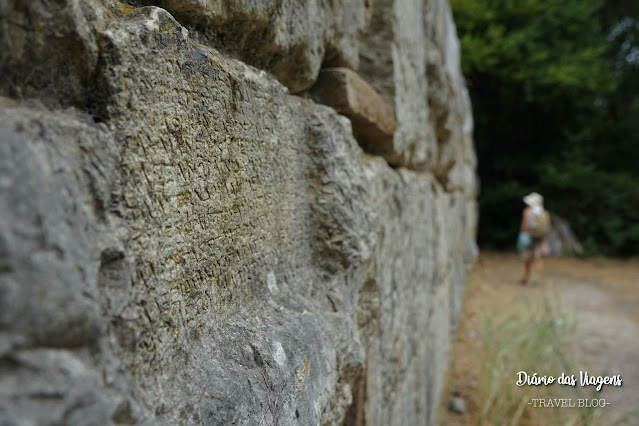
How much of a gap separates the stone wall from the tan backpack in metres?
4.56

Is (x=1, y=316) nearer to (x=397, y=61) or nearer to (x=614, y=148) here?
(x=397, y=61)

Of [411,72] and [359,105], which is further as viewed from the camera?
[411,72]

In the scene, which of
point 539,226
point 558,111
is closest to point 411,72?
point 539,226

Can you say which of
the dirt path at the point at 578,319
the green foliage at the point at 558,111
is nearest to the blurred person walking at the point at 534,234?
the dirt path at the point at 578,319

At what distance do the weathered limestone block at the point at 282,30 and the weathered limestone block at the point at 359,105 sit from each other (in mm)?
45

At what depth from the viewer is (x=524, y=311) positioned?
344cm

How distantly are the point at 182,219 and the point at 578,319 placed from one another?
3.64 meters

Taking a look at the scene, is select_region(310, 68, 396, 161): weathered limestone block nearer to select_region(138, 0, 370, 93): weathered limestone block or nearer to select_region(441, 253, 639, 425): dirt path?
select_region(138, 0, 370, 93): weathered limestone block

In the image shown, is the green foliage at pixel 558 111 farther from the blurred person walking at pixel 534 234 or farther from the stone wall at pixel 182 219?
the stone wall at pixel 182 219

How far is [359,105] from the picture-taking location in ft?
3.08

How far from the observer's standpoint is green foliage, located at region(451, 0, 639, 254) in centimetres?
690

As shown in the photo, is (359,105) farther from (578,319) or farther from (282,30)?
(578,319)

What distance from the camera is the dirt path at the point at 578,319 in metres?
2.23

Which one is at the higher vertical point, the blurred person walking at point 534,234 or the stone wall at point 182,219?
the stone wall at point 182,219
